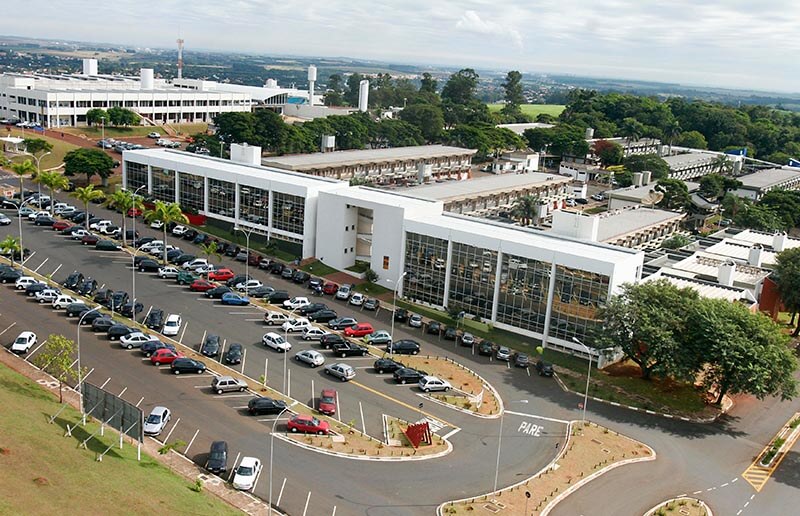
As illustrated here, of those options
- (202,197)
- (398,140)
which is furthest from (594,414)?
(398,140)

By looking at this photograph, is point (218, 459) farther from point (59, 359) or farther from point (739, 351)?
point (739, 351)

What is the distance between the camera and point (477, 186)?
102438 millimetres

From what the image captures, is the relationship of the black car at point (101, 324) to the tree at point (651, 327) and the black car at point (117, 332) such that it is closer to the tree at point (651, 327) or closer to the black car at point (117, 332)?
the black car at point (117, 332)

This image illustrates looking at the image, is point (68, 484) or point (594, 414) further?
point (594, 414)

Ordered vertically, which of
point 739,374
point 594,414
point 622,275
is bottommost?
point 594,414

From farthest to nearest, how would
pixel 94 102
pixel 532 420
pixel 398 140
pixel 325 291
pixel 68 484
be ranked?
pixel 398 140 < pixel 94 102 < pixel 325 291 < pixel 532 420 < pixel 68 484

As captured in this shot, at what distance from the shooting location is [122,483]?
32000 millimetres

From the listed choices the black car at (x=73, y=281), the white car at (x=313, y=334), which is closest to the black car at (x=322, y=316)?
the white car at (x=313, y=334)

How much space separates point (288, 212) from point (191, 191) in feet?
47.9

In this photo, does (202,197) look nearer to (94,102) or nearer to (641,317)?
(641,317)

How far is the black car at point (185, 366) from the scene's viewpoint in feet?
151

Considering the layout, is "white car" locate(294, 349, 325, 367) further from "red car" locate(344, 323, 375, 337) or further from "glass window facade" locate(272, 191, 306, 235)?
"glass window facade" locate(272, 191, 306, 235)

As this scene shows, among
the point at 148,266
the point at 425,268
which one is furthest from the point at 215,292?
the point at 425,268

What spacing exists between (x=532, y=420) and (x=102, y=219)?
53.8 metres
